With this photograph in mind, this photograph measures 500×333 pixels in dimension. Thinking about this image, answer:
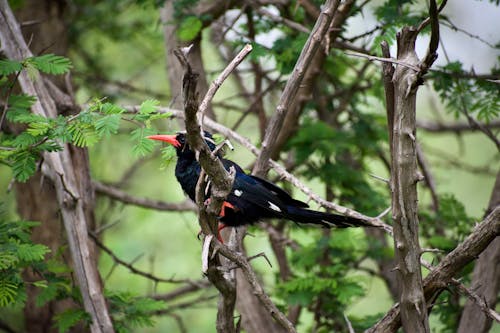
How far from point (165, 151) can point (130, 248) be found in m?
4.13

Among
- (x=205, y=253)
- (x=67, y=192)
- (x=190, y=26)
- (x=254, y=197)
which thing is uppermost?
(x=190, y=26)

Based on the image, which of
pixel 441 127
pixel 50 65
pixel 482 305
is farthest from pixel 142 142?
pixel 441 127

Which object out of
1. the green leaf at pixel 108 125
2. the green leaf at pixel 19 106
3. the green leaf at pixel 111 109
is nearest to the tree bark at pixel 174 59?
the green leaf at pixel 19 106

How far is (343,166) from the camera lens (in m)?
5.32

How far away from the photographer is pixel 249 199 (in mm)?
3625

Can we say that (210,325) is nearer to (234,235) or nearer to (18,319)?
(18,319)

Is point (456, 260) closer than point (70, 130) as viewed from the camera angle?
Yes

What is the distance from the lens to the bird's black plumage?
3547mm

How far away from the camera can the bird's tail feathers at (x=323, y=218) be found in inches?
130

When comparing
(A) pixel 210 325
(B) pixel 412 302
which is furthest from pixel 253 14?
(A) pixel 210 325

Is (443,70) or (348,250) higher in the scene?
(443,70)

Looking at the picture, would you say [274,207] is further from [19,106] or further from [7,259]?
[19,106]

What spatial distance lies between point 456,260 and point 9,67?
2.48 metres

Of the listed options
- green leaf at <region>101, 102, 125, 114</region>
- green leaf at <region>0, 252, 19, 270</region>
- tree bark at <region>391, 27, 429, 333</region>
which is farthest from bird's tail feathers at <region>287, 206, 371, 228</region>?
green leaf at <region>0, 252, 19, 270</region>
